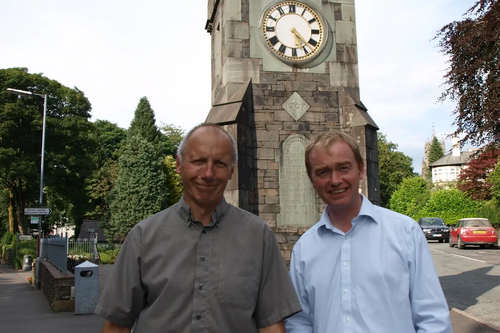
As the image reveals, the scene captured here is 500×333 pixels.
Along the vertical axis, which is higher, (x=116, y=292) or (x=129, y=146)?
(x=129, y=146)

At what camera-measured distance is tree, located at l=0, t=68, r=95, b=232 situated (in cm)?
3183

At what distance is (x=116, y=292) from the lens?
223 cm

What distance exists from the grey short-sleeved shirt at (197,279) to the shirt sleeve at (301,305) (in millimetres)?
178

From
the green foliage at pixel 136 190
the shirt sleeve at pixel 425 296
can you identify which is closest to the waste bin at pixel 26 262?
the green foliage at pixel 136 190

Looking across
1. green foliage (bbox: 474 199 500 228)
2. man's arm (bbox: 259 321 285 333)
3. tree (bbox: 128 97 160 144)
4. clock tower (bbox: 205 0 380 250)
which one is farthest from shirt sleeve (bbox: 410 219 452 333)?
tree (bbox: 128 97 160 144)

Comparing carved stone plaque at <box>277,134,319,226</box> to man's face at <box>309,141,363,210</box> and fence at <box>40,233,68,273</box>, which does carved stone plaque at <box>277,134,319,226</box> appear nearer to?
fence at <box>40,233,68,273</box>

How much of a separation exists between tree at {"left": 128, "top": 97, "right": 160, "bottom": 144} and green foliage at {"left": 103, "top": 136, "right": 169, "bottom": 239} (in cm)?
951

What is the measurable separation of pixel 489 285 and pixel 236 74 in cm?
792

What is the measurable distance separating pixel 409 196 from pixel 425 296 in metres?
60.0

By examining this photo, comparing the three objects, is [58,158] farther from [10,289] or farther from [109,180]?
[10,289]

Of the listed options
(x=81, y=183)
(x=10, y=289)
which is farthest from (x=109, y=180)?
(x=10, y=289)

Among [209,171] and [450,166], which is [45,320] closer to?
[209,171]

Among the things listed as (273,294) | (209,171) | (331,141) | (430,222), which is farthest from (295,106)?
(430,222)

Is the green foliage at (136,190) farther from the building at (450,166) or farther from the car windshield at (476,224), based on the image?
the building at (450,166)
